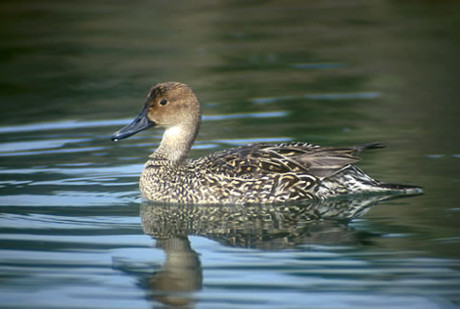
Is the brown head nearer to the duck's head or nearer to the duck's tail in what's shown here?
the duck's head

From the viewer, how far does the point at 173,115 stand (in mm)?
9117

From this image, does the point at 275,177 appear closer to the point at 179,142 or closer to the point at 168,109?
the point at 179,142

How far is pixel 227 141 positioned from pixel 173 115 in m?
1.88

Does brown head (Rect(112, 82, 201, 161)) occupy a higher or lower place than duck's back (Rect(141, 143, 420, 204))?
higher

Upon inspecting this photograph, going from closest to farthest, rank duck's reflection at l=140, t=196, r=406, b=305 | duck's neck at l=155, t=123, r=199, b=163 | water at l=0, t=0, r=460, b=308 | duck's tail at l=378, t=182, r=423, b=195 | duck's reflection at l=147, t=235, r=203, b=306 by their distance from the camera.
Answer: duck's reflection at l=147, t=235, r=203, b=306, water at l=0, t=0, r=460, b=308, duck's reflection at l=140, t=196, r=406, b=305, duck's tail at l=378, t=182, r=423, b=195, duck's neck at l=155, t=123, r=199, b=163

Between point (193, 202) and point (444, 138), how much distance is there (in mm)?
3334

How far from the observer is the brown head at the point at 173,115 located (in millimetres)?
9086

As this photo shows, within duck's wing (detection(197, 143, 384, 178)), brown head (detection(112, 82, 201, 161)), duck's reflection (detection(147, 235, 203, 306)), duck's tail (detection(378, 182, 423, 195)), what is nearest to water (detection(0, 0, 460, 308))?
duck's reflection (detection(147, 235, 203, 306))

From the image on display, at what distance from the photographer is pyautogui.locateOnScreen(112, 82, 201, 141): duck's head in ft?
29.8

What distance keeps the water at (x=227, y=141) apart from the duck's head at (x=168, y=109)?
0.65 meters

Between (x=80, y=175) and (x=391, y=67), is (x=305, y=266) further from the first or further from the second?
(x=391, y=67)

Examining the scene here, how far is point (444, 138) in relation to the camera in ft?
34.6

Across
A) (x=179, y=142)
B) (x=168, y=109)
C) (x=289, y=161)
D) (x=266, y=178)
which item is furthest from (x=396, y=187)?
(x=168, y=109)

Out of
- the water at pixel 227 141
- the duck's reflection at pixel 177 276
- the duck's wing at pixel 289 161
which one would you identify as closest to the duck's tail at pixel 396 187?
the water at pixel 227 141
